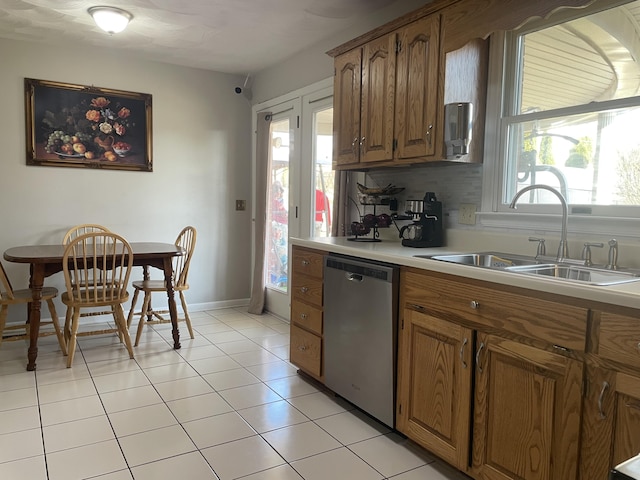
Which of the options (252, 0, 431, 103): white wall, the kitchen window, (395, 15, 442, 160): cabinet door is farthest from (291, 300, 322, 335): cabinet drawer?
(252, 0, 431, 103): white wall

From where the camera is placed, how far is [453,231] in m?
2.59

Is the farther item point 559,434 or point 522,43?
point 522,43

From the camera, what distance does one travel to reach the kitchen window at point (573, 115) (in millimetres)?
1918

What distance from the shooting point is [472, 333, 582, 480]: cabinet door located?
147cm

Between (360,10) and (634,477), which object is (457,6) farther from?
(634,477)

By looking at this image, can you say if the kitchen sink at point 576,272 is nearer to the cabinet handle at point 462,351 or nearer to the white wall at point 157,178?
the cabinet handle at point 462,351

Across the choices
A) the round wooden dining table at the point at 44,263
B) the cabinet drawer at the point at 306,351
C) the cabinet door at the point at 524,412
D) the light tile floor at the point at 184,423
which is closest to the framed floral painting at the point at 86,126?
the round wooden dining table at the point at 44,263

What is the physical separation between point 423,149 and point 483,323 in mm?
1018

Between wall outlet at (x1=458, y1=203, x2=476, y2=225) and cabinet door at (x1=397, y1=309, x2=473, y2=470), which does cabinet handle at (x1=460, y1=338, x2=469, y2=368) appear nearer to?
cabinet door at (x1=397, y1=309, x2=473, y2=470)

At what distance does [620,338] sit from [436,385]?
0.81 metres

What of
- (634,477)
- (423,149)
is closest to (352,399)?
(423,149)

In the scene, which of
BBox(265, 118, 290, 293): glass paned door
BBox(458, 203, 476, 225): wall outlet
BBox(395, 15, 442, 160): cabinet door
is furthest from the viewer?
BBox(265, 118, 290, 293): glass paned door

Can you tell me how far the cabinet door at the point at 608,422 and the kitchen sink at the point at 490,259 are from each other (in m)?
0.75

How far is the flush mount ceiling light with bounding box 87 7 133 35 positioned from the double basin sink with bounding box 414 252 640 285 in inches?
103
